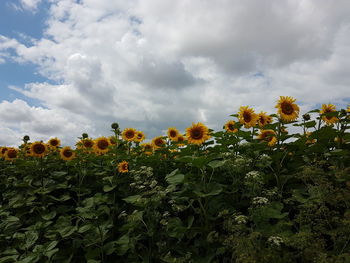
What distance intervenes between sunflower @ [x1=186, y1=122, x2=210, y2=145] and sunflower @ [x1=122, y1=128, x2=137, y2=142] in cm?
176

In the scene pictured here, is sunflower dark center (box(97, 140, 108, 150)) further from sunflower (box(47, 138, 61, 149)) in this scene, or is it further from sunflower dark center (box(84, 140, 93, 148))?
sunflower (box(47, 138, 61, 149))

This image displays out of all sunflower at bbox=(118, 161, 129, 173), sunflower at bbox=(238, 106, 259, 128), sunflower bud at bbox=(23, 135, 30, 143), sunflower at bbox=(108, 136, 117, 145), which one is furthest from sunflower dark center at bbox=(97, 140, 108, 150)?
sunflower at bbox=(238, 106, 259, 128)

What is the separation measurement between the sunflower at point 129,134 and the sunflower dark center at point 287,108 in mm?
3032

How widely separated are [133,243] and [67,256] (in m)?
1.28

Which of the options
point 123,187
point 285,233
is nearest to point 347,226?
point 285,233

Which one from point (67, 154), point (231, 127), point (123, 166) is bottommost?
point (123, 166)

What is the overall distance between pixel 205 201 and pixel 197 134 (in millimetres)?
1409

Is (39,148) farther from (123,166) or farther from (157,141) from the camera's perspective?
(157,141)

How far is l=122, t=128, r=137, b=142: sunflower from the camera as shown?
20.5 ft

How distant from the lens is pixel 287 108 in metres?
4.61

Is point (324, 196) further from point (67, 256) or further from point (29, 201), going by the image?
point (29, 201)

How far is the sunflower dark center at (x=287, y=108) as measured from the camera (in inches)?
181

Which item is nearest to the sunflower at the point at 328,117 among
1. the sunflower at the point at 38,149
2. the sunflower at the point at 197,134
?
the sunflower at the point at 197,134

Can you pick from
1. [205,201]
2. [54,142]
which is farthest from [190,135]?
[54,142]
